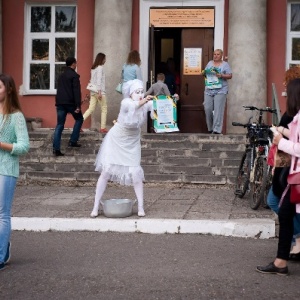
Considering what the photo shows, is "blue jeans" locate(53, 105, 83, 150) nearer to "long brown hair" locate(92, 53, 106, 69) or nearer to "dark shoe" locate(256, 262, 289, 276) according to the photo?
A: "long brown hair" locate(92, 53, 106, 69)

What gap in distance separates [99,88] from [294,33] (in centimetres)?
491

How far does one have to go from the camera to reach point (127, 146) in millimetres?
9531

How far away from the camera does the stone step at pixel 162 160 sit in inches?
522

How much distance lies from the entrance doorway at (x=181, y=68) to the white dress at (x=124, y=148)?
8.03 metres

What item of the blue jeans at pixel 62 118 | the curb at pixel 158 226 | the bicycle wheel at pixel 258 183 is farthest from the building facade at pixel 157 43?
the curb at pixel 158 226

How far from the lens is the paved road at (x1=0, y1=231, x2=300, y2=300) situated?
19.6 ft

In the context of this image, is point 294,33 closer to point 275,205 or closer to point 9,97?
point 275,205

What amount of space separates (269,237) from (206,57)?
9.38 metres

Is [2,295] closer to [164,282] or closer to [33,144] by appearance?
[164,282]

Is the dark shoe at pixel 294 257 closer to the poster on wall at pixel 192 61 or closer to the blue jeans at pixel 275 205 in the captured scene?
the blue jeans at pixel 275 205

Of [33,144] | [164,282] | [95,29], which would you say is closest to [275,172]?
[164,282]

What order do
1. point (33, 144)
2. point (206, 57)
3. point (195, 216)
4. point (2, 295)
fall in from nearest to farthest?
point (2, 295)
point (195, 216)
point (33, 144)
point (206, 57)

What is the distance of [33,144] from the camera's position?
14.8 m

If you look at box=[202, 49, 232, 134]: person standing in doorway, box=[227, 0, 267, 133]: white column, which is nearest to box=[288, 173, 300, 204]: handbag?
box=[202, 49, 232, 134]: person standing in doorway
